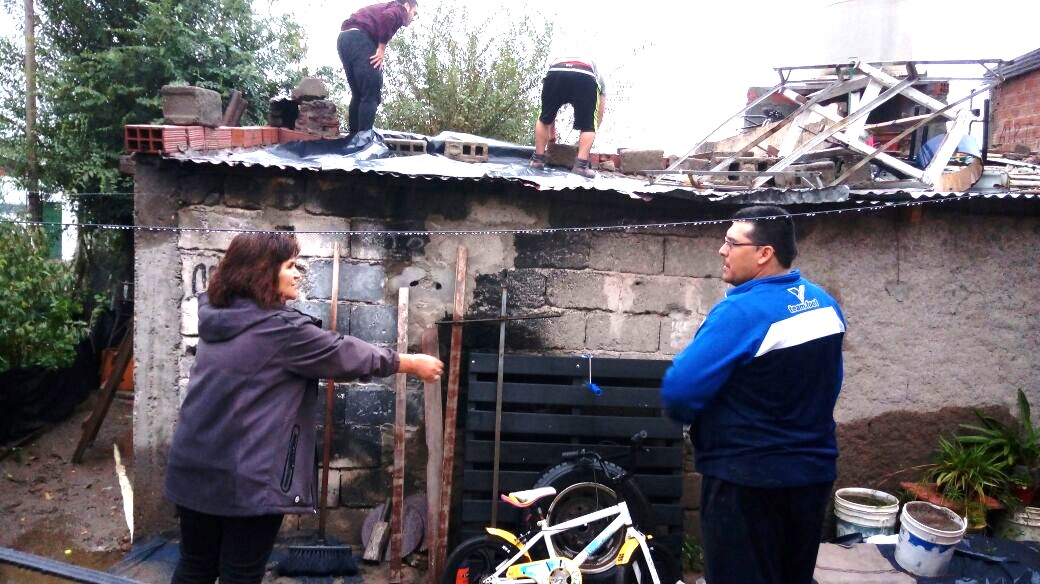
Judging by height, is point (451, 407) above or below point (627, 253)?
below

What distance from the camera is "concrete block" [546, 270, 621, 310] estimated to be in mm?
4652

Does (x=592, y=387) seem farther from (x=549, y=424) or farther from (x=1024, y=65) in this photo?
(x=1024, y=65)

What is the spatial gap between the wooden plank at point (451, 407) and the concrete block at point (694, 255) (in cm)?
Answer: 131

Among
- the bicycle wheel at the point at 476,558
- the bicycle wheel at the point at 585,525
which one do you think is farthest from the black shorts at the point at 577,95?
the bicycle wheel at the point at 476,558

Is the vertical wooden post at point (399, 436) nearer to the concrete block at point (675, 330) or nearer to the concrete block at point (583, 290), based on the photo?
the concrete block at point (583, 290)

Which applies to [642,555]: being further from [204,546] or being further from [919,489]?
[204,546]

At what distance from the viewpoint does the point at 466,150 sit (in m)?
5.41

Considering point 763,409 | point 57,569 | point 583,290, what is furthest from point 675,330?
point 57,569

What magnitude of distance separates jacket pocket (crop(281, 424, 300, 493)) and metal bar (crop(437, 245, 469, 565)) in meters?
1.88

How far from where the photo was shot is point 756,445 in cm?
248

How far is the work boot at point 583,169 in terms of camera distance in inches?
210

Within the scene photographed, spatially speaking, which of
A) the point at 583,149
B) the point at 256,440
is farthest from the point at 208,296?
the point at 583,149

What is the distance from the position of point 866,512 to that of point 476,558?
241 centimetres

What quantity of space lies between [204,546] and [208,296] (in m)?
0.88
